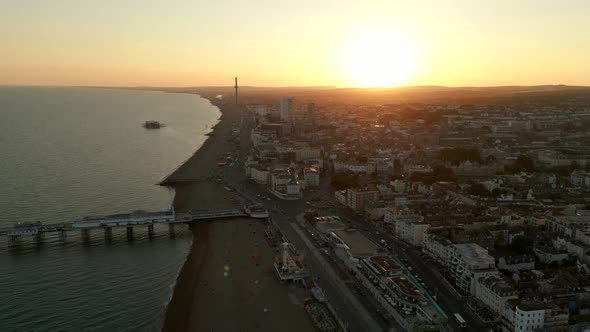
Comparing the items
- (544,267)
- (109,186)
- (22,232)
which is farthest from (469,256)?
(109,186)

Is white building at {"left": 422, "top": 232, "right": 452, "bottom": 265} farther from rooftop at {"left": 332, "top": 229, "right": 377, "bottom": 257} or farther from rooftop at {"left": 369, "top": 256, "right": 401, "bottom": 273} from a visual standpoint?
rooftop at {"left": 369, "top": 256, "right": 401, "bottom": 273}

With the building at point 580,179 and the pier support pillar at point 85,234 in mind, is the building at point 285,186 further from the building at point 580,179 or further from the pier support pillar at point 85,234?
the building at point 580,179

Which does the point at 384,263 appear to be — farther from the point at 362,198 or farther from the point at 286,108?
the point at 286,108

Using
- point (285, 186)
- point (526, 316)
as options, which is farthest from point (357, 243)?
point (285, 186)

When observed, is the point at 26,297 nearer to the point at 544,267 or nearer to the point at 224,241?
the point at 224,241

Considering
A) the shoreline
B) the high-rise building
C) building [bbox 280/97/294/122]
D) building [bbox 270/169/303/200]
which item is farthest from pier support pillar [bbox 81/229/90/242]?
the high-rise building

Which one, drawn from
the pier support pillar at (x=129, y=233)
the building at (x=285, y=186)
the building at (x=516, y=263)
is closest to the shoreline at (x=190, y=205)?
the pier support pillar at (x=129, y=233)
